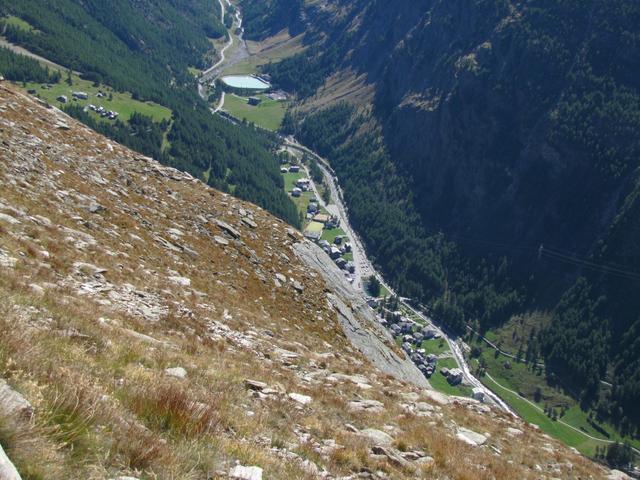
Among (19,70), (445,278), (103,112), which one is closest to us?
(445,278)

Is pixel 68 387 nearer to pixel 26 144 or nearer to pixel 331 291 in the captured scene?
pixel 26 144

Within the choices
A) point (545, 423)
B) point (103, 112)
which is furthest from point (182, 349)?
point (103, 112)

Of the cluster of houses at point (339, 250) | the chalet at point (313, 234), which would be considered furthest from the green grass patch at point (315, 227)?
the cluster of houses at point (339, 250)

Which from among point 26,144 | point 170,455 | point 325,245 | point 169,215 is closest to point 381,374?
point 169,215

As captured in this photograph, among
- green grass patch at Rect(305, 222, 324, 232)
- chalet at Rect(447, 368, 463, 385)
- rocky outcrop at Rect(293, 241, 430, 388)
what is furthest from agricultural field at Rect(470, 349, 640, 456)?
rocky outcrop at Rect(293, 241, 430, 388)

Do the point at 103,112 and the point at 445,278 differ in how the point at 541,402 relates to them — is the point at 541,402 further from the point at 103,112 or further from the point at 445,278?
the point at 103,112

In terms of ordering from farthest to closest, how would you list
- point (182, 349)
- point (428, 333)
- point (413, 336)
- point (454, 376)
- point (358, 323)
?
point (428, 333)
point (413, 336)
point (454, 376)
point (358, 323)
point (182, 349)
